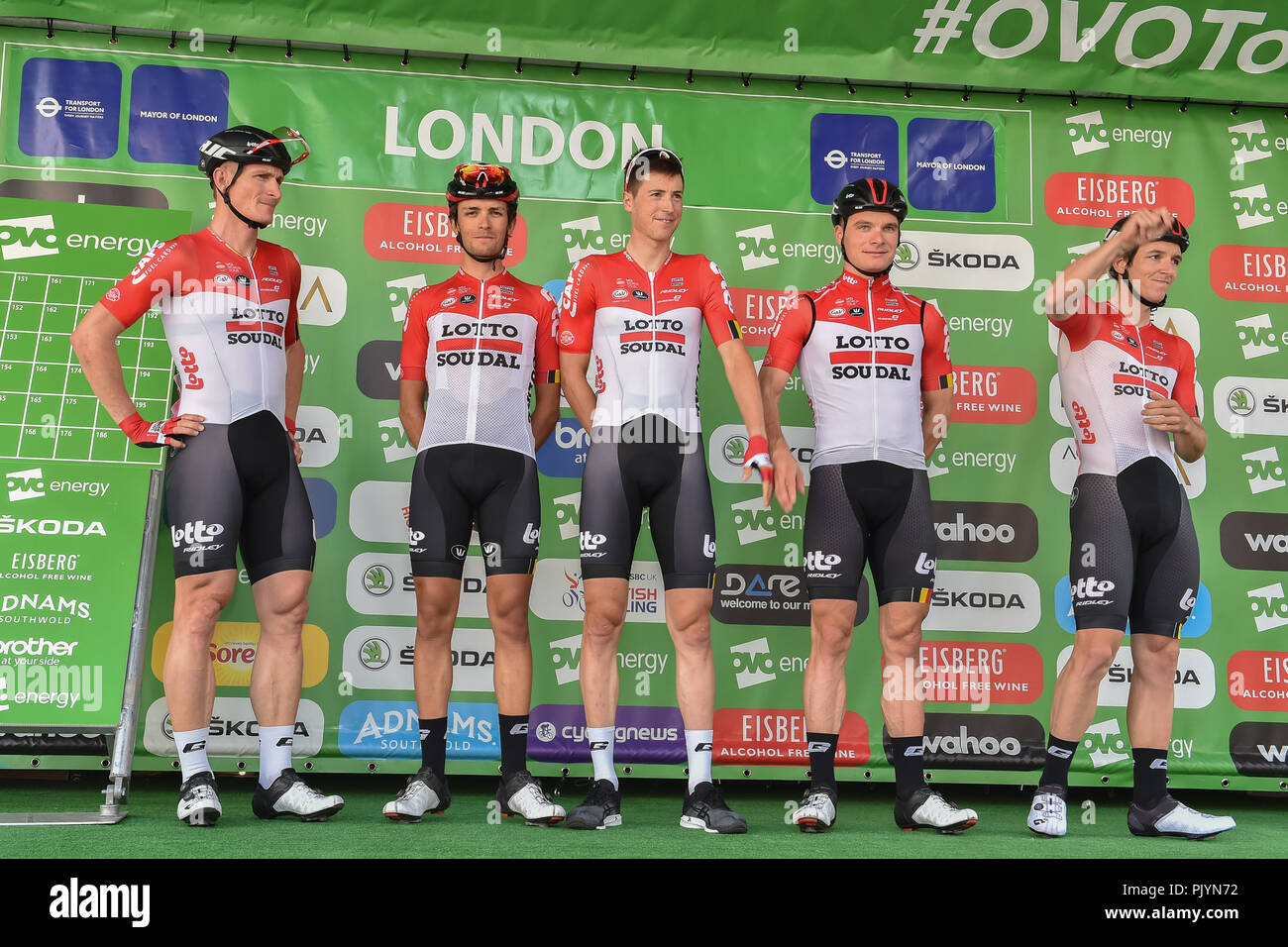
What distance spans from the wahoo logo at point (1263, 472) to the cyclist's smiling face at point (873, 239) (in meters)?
2.19

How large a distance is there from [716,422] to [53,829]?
9.59ft

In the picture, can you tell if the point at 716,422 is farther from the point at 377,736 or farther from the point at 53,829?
the point at 53,829

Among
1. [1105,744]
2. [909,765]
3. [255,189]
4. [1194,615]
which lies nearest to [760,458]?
[909,765]

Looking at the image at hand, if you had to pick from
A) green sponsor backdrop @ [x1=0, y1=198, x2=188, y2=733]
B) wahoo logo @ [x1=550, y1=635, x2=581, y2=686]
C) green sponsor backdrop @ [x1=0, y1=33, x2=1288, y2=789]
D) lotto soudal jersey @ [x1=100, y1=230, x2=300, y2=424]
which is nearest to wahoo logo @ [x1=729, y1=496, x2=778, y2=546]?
green sponsor backdrop @ [x1=0, y1=33, x2=1288, y2=789]

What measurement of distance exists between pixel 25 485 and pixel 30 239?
3.61 ft

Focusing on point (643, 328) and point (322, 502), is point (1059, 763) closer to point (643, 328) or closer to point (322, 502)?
point (643, 328)

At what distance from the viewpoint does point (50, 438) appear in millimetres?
4078

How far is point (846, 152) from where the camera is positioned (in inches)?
199

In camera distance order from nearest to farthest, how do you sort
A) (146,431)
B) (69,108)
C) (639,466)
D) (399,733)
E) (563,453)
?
(146,431), (639,466), (399,733), (69,108), (563,453)

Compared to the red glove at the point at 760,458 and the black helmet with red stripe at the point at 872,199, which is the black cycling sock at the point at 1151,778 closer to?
the red glove at the point at 760,458

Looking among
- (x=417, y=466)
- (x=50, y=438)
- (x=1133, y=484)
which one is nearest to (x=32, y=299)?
(x=50, y=438)

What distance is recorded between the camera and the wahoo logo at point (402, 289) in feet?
15.9

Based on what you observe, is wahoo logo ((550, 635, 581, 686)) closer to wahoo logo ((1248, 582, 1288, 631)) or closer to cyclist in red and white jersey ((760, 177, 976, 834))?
cyclist in red and white jersey ((760, 177, 976, 834))

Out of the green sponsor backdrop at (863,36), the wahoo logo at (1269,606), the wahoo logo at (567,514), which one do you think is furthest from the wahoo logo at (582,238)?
the wahoo logo at (1269,606)
